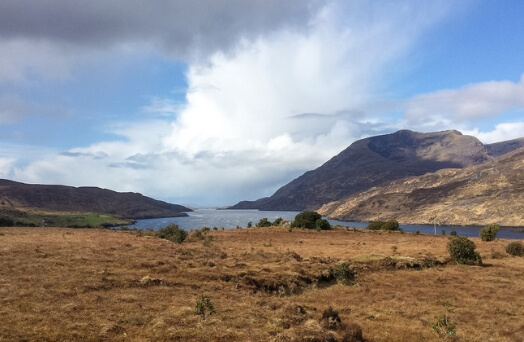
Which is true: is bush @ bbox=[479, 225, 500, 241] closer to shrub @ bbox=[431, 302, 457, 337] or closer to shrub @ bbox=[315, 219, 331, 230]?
shrub @ bbox=[315, 219, 331, 230]

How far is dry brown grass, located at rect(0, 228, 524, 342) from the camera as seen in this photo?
1531cm

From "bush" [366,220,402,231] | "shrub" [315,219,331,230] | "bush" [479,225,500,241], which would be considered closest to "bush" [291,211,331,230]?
"shrub" [315,219,331,230]

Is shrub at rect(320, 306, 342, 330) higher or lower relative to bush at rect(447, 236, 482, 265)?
lower

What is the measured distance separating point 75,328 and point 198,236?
43.2 metres

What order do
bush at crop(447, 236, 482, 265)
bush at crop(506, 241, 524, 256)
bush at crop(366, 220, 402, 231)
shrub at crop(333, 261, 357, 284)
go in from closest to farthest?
shrub at crop(333, 261, 357, 284) → bush at crop(447, 236, 482, 265) → bush at crop(506, 241, 524, 256) → bush at crop(366, 220, 402, 231)

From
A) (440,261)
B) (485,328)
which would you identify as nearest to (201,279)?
(485,328)

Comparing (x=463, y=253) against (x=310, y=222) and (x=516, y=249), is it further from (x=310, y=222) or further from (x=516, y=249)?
(x=310, y=222)


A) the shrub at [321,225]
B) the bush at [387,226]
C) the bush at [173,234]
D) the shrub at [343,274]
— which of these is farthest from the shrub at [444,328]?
the bush at [387,226]

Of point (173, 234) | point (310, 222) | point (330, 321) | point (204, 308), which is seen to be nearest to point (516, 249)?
point (310, 222)

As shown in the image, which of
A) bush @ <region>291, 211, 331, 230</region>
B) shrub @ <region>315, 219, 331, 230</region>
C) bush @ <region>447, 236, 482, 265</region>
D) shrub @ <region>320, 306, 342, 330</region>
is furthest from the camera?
bush @ <region>291, 211, 331, 230</region>

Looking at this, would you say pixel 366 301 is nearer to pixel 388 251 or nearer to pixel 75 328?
pixel 75 328

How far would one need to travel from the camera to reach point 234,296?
2259 centimetres

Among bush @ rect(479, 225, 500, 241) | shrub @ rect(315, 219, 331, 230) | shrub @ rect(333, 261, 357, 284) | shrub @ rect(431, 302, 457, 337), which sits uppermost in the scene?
shrub @ rect(315, 219, 331, 230)

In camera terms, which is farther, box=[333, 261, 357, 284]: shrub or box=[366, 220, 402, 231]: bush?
box=[366, 220, 402, 231]: bush
